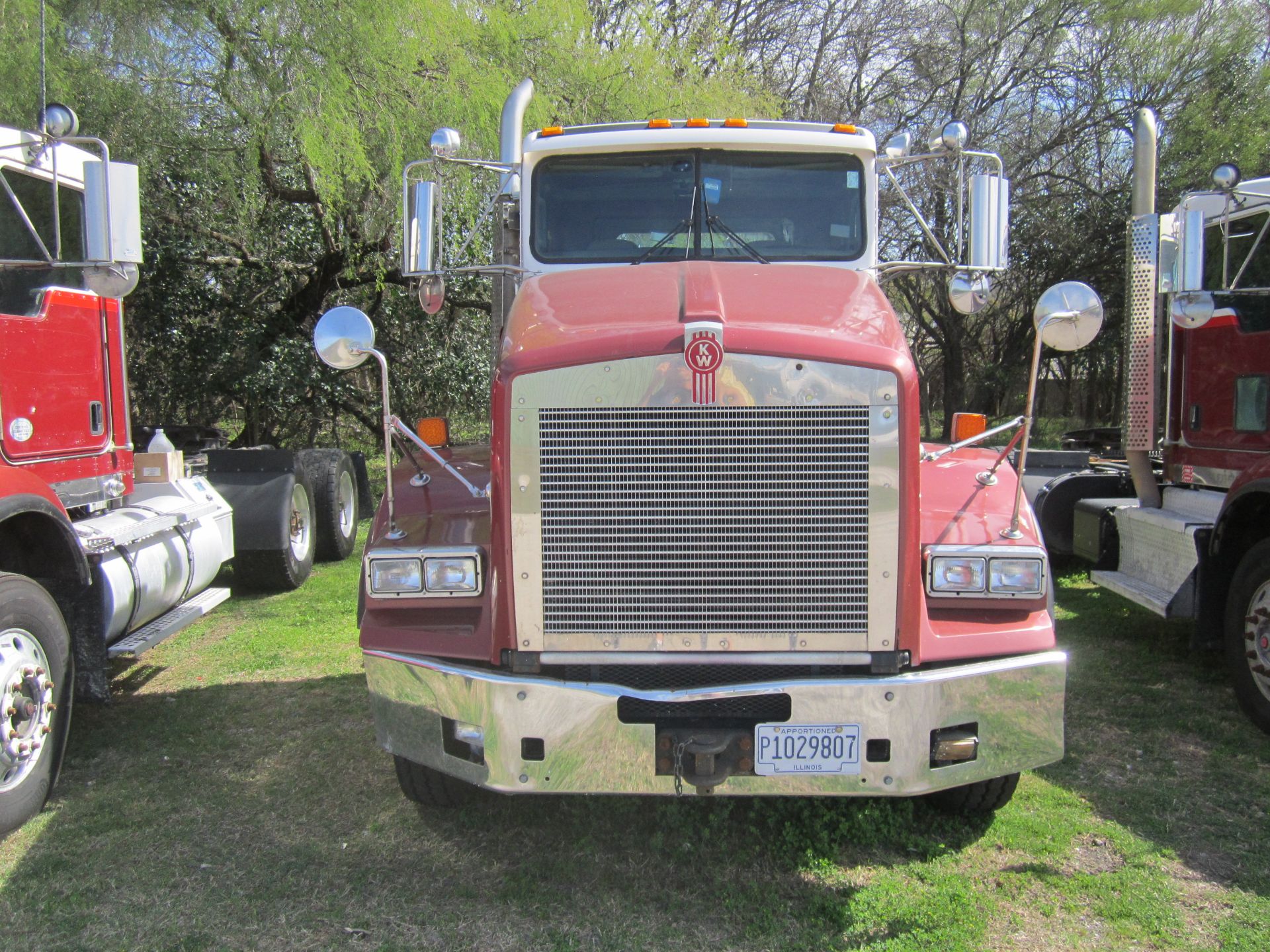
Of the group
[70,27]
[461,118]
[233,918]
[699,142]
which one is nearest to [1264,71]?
[461,118]

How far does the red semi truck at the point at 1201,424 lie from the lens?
201 inches

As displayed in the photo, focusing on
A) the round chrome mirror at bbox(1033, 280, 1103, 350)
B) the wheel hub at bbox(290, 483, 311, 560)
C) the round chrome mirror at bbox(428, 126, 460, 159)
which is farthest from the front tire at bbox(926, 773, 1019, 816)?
the wheel hub at bbox(290, 483, 311, 560)

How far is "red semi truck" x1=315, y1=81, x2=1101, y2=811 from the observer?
3.10m

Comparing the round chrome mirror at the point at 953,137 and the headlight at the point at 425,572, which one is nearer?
the headlight at the point at 425,572

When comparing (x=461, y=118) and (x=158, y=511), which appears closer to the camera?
(x=158, y=511)

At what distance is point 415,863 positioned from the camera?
3.75m

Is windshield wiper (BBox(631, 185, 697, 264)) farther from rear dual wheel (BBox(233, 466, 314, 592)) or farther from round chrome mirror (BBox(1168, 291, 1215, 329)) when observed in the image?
rear dual wheel (BBox(233, 466, 314, 592))

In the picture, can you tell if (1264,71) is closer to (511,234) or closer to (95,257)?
(511,234)

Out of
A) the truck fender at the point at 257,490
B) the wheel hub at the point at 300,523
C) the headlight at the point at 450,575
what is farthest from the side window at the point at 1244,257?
the wheel hub at the point at 300,523

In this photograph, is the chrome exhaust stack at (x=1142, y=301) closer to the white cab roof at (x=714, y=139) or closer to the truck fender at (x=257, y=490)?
the white cab roof at (x=714, y=139)

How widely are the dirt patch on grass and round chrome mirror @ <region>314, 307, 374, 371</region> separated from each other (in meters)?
3.15

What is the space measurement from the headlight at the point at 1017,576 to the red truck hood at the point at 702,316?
2.50ft

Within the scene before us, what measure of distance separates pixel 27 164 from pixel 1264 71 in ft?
56.7

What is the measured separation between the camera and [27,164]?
16.3 ft
